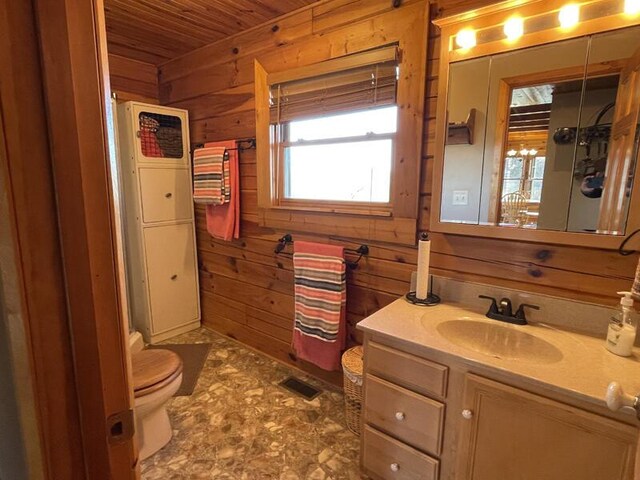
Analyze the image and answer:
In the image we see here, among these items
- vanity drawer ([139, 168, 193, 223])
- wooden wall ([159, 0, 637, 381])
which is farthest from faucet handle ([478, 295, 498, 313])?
vanity drawer ([139, 168, 193, 223])

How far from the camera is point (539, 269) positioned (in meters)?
1.47

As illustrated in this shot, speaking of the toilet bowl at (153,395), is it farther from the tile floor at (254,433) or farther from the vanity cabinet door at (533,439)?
the vanity cabinet door at (533,439)

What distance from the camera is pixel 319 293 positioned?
2072 millimetres

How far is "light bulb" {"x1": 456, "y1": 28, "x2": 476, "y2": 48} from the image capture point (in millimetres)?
1518

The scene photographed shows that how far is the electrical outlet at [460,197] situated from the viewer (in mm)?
1604

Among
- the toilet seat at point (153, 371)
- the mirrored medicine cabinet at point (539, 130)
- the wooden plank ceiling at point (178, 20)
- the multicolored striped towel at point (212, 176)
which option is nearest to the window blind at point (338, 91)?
the mirrored medicine cabinet at point (539, 130)

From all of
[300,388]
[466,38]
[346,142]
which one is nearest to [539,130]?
[466,38]

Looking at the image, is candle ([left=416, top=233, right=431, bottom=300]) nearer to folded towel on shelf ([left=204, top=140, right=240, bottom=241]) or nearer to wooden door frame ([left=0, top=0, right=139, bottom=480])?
wooden door frame ([left=0, top=0, right=139, bottom=480])

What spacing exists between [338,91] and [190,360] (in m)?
2.20

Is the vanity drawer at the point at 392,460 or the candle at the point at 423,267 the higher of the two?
the candle at the point at 423,267

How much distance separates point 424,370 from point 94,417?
3.60 feet

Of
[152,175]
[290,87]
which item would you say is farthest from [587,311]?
[152,175]

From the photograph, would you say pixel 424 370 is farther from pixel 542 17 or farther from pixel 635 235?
pixel 542 17

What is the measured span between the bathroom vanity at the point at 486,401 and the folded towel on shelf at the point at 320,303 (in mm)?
466
